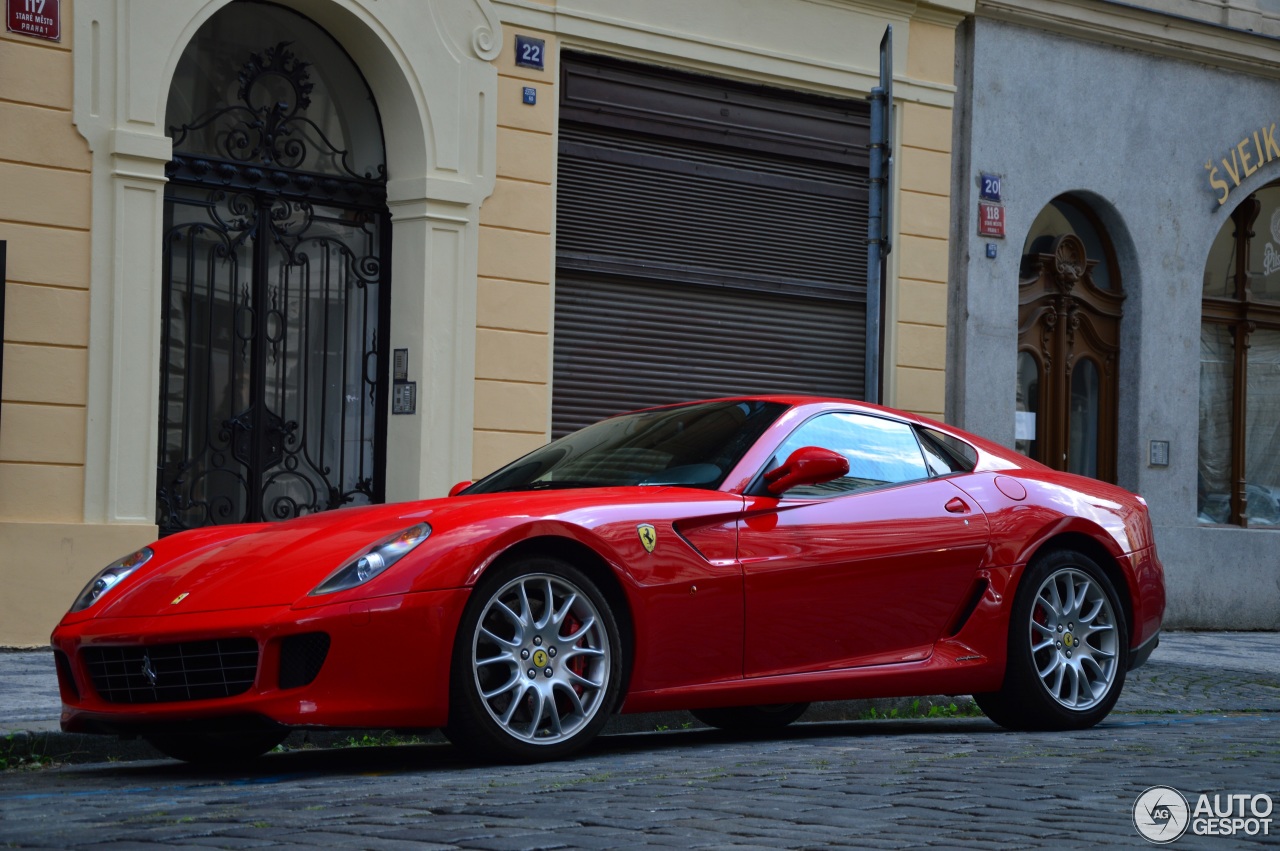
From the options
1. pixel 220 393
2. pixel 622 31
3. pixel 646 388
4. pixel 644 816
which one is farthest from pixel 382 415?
pixel 644 816

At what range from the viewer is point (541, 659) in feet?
18.2

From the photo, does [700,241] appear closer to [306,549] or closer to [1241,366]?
[1241,366]

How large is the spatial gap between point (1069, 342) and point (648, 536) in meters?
10.8

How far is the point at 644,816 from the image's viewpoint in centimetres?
436

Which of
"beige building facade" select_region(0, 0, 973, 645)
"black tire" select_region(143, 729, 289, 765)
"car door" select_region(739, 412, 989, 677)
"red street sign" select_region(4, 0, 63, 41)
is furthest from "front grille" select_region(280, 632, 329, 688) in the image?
"red street sign" select_region(4, 0, 63, 41)

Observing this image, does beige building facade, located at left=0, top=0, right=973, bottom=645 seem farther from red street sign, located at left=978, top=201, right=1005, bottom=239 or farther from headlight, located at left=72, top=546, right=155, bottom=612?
headlight, located at left=72, top=546, right=155, bottom=612

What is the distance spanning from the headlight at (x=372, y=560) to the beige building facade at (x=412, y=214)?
5.32 m

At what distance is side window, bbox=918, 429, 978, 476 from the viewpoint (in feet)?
23.2

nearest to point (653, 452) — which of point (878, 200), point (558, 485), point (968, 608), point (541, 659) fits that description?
point (558, 485)

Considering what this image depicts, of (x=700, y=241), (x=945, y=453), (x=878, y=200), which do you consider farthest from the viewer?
(x=700, y=241)

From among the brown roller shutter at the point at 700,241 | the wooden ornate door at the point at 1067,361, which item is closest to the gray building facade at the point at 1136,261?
the wooden ornate door at the point at 1067,361

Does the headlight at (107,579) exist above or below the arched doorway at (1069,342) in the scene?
below

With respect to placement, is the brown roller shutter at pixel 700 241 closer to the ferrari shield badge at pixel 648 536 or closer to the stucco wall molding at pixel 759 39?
the stucco wall molding at pixel 759 39

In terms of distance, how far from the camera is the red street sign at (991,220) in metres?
14.9
